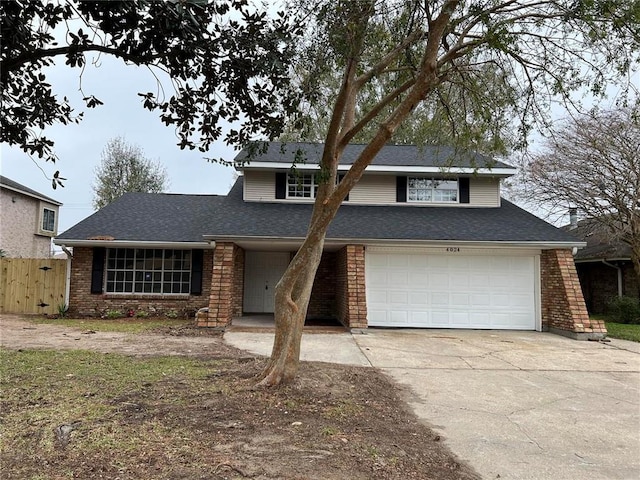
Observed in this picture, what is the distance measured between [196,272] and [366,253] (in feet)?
17.8

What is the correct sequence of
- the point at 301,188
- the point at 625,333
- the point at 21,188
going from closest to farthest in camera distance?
1. the point at 625,333
2. the point at 301,188
3. the point at 21,188

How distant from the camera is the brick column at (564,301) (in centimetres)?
1140

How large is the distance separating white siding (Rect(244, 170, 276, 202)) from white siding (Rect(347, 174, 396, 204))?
103 inches

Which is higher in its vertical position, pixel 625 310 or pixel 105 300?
pixel 105 300

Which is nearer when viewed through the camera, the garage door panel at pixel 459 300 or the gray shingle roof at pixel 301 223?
the gray shingle roof at pixel 301 223

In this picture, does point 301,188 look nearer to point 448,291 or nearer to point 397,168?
point 397,168

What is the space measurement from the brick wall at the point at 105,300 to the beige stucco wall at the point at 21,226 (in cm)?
939

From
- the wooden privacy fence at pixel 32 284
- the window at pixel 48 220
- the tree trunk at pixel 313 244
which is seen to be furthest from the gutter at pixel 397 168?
the window at pixel 48 220

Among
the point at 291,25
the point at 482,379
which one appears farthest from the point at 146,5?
the point at 482,379

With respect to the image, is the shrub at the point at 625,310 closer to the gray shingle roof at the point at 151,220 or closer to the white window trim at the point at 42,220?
the gray shingle roof at the point at 151,220

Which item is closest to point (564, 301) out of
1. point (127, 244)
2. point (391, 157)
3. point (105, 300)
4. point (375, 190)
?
point (375, 190)

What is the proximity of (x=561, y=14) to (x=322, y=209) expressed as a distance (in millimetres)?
4204

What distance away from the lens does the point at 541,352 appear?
9.63m

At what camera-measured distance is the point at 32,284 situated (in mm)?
14391
